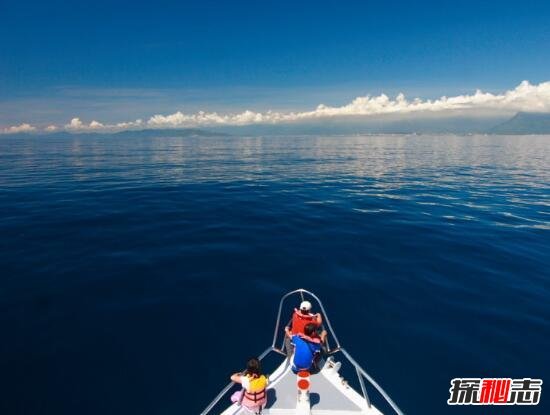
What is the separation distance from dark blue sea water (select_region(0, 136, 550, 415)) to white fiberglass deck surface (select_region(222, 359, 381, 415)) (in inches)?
53.9

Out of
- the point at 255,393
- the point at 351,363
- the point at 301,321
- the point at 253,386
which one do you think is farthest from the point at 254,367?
the point at 351,363

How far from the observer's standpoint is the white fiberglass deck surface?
27.7ft

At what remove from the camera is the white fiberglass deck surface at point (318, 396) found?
845 cm

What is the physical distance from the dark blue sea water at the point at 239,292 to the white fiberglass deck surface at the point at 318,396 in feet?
4.49

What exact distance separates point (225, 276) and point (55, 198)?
24.8 metres

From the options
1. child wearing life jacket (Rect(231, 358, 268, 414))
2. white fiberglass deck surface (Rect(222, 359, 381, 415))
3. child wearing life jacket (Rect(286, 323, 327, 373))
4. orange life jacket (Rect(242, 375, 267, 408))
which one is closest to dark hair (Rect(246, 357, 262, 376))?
child wearing life jacket (Rect(231, 358, 268, 414))

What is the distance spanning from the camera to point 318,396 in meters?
8.98

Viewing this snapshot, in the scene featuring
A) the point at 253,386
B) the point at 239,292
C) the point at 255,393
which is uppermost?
the point at 253,386

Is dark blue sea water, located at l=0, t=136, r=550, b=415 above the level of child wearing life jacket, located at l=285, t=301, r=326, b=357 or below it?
below

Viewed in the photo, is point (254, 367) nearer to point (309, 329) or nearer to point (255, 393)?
point (255, 393)

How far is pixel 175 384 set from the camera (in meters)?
9.51

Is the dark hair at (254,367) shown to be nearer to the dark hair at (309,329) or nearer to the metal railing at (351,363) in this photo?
the metal railing at (351,363)

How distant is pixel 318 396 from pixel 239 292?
643 centimetres

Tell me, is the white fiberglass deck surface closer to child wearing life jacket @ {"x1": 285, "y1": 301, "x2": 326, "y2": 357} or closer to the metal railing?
the metal railing
